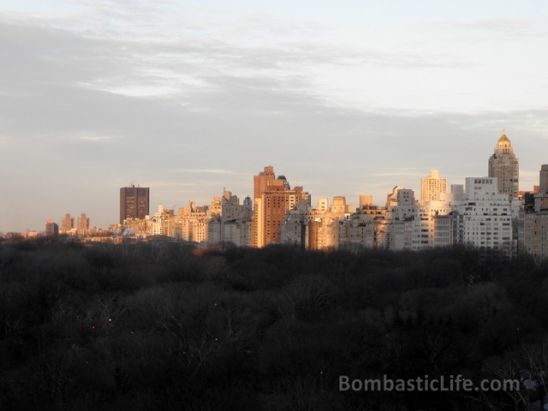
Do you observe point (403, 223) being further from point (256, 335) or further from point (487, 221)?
point (256, 335)

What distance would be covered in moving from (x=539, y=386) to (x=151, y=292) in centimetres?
2404

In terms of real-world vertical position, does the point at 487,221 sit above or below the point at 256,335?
above

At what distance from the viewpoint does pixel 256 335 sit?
38.0 metres

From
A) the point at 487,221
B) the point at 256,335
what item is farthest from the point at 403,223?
→ the point at 256,335

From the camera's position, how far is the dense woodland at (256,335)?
87.7 ft

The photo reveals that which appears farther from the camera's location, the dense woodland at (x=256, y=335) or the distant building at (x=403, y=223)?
the distant building at (x=403, y=223)

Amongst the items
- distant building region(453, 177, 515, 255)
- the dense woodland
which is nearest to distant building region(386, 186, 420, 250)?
distant building region(453, 177, 515, 255)

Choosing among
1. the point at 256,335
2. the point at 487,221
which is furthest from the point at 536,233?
the point at 256,335

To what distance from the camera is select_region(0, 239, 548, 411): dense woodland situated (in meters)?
26.7

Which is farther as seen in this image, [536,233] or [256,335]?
[536,233]

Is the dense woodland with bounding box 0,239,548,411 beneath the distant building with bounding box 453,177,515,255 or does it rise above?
beneath

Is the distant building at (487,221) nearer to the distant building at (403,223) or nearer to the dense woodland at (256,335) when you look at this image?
the distant building at (403,223)

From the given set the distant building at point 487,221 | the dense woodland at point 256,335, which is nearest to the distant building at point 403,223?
the distant building at point 487,221

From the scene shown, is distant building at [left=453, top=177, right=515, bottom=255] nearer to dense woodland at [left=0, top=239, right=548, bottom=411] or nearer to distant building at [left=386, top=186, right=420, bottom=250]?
distant building at [left=386, top=186, right=420, bottom=250]
